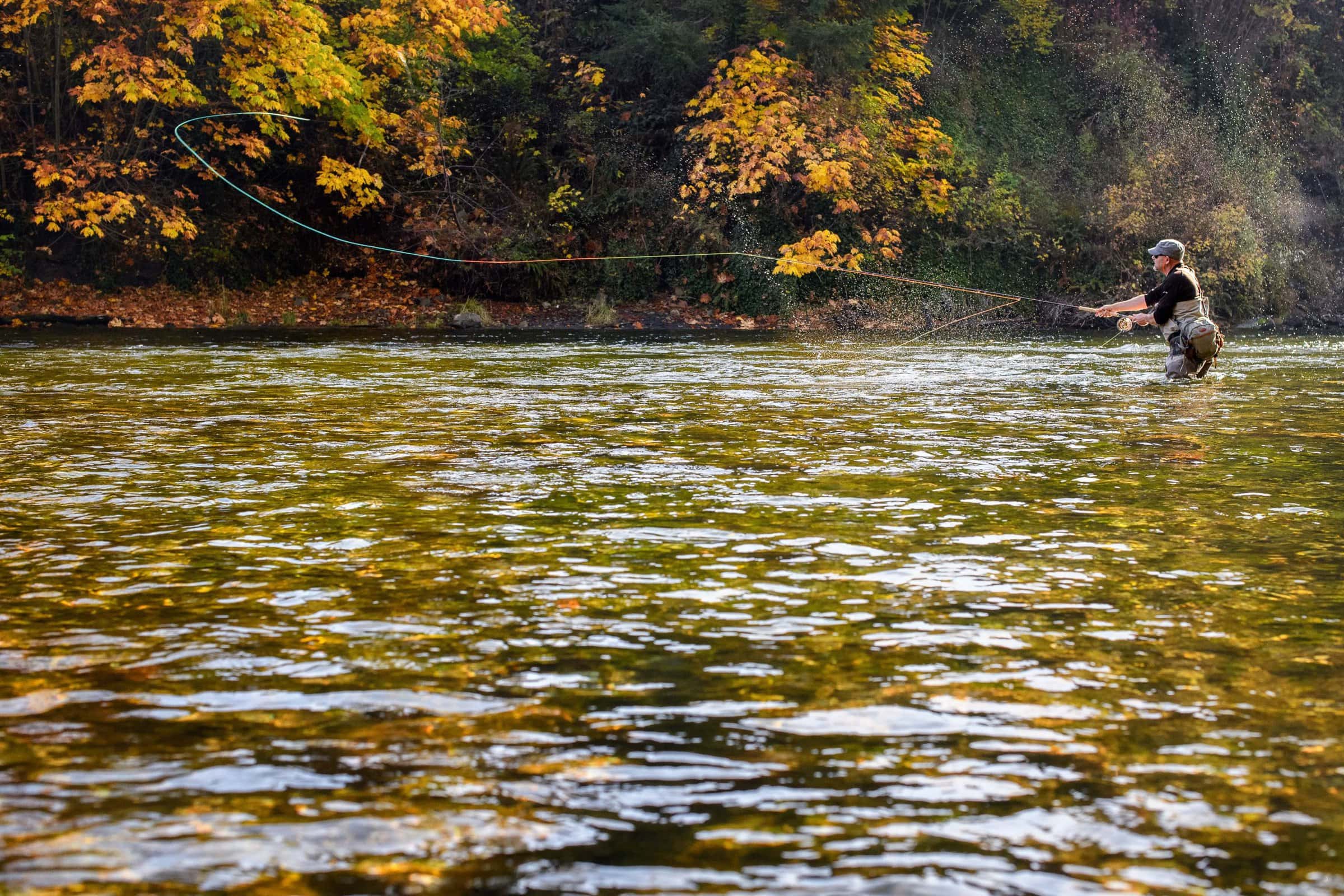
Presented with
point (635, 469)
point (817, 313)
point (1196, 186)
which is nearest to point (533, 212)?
point (817, 313)

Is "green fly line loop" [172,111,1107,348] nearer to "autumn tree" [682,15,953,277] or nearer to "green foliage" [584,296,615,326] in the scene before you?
"green foliage" [584,296,615,326]

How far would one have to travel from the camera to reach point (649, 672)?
15.7 feet

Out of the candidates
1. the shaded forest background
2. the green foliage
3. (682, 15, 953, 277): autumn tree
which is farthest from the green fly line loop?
(682, 15, 953, 277): autumn tree

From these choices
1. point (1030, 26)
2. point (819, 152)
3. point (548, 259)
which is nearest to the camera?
point (548, 259)

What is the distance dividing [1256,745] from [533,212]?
2742 centimetres

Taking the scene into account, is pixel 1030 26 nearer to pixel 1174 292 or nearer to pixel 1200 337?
pixel 1200 337

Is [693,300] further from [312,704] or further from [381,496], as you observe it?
[312,704]

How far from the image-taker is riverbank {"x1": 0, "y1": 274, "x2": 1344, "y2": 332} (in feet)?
92.5

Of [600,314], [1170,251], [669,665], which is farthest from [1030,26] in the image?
[669,665]

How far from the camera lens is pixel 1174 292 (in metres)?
15.4

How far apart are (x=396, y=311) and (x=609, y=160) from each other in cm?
552

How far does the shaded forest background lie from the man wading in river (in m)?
13.2

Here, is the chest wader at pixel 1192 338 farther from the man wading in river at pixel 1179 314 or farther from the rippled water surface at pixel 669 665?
the rippled water surface at pixel 669 665

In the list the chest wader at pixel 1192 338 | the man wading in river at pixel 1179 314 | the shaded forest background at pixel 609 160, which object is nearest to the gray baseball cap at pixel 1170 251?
the man wading in river at pixel 1179 314
